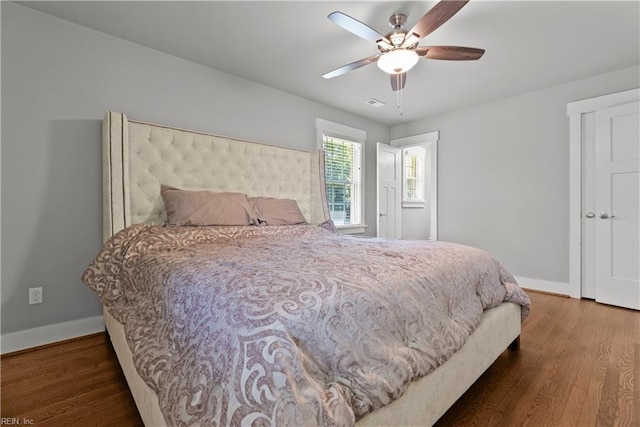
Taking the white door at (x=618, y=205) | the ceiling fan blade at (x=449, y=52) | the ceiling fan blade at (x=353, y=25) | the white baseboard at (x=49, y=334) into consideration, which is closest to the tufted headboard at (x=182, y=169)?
the white baseboard at (x=49, y=334)

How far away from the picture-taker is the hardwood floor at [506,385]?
1.39 metres

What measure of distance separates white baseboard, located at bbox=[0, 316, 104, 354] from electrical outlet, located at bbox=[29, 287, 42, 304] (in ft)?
0.65

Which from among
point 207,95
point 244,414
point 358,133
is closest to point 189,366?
point 244,414

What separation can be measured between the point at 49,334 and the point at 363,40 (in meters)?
3.38

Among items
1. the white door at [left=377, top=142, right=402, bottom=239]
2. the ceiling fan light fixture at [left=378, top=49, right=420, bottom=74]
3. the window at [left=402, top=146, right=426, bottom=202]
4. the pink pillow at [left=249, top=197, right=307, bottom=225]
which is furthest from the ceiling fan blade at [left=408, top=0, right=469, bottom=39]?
the window at [left=402, top=146, right=426, bottom=202]

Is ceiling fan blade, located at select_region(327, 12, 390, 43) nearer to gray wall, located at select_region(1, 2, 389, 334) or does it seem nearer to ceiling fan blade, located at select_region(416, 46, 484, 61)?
ceiling fan blade, located at select_region(416, 46, 484, 61)

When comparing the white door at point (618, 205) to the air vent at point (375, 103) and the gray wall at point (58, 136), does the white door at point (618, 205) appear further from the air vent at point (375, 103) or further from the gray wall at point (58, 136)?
the gray wall at point (58, 136)

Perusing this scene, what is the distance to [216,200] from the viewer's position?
2.44 meters

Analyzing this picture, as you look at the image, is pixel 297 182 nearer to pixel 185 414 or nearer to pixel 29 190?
pixel 29 190

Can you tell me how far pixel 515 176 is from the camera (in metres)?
3.74

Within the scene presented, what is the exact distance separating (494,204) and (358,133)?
215 centimetres

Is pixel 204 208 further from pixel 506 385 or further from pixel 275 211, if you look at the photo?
pixel 506 385

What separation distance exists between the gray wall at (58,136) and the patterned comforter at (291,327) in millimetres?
1115

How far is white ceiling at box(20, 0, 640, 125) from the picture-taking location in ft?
6.82
